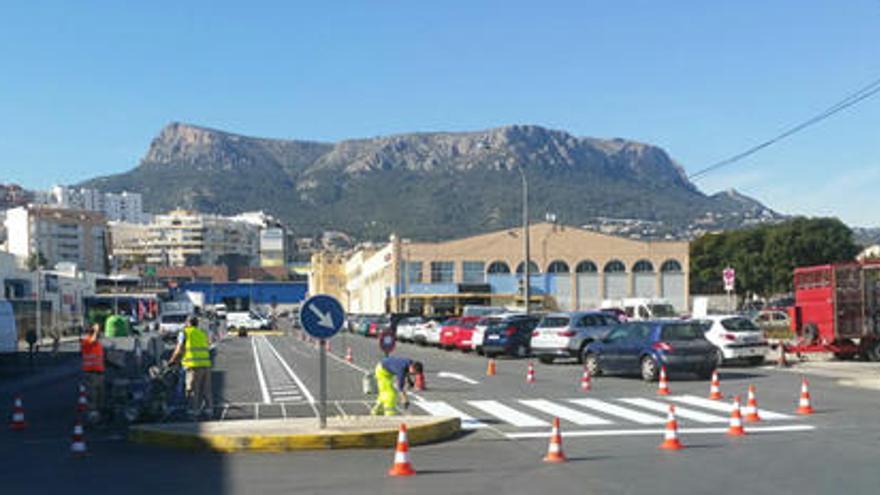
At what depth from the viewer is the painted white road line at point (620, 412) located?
1742 centimetres

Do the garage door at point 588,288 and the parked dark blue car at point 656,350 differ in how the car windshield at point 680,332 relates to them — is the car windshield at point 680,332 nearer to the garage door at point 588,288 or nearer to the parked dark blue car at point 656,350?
the parked dark blue car at point 656,350

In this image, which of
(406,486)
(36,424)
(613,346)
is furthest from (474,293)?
(406,486)

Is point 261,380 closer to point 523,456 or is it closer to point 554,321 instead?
point 554,321

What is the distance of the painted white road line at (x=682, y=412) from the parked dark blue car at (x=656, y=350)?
16.1ft

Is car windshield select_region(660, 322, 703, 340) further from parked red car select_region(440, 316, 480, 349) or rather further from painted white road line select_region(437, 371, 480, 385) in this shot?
parked red car select_region(440, 316, 480, 349)

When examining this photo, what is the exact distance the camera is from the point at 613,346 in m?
27.4

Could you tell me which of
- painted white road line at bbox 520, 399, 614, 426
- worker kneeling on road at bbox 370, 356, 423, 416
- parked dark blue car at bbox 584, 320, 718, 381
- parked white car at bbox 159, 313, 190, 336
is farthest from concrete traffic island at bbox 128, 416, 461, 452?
parked white car at bbox 159, 313, 190, 336

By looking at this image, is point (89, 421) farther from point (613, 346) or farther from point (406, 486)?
point (613, 346)

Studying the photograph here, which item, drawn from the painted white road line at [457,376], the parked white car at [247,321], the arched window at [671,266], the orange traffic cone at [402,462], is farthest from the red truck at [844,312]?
the arched window at [671,266]

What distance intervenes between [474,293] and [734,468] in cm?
9253

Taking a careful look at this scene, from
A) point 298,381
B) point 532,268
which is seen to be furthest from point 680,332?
point 532,268

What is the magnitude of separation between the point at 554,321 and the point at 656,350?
30.8ft

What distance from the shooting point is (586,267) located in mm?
108000

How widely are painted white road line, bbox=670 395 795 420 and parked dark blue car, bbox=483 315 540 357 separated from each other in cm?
1786
